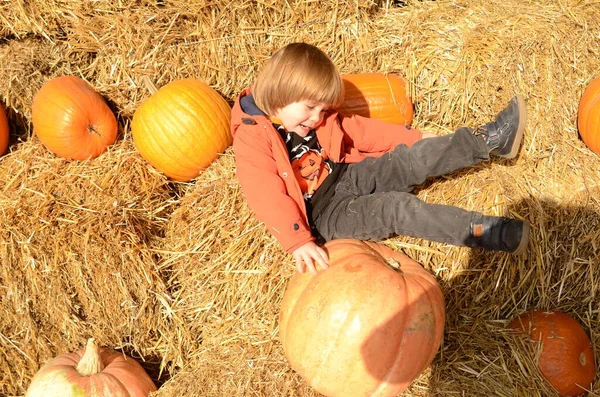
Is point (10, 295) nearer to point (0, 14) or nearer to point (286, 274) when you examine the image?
point (286, 274)

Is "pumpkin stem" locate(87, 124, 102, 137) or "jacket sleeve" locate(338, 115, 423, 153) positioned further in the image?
"pumpkin stem" locate(87, 124, 102, 137)

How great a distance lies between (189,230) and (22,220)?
42.2 inches

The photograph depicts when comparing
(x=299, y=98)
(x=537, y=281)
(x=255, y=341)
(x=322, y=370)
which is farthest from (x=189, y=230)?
(x=537, y=281)

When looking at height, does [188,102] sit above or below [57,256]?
above

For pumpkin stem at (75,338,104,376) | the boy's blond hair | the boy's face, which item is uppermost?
the boy's blond hair

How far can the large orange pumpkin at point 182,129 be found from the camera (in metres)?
3.73

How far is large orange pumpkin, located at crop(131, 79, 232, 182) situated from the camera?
147 inches

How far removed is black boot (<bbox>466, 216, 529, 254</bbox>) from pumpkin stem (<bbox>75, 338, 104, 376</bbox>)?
227 centimetres

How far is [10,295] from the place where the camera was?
3.38 meters

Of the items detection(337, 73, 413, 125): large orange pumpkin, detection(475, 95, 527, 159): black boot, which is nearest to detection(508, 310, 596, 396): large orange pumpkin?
detection(475, 95, 527, 159): black boot

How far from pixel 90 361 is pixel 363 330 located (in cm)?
166

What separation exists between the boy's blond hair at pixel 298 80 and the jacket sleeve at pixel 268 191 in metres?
0.28

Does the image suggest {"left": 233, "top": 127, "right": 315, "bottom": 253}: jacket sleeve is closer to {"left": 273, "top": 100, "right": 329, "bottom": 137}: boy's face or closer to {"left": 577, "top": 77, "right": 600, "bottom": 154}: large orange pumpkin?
{"left": 273, "top": 100, "right": 329, "bottom": 137}: boy's face

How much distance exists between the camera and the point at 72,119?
12.5 feet
